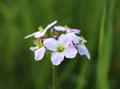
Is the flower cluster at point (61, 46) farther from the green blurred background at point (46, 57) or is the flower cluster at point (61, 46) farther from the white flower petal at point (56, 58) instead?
the green blurred background at point (46, 57)
